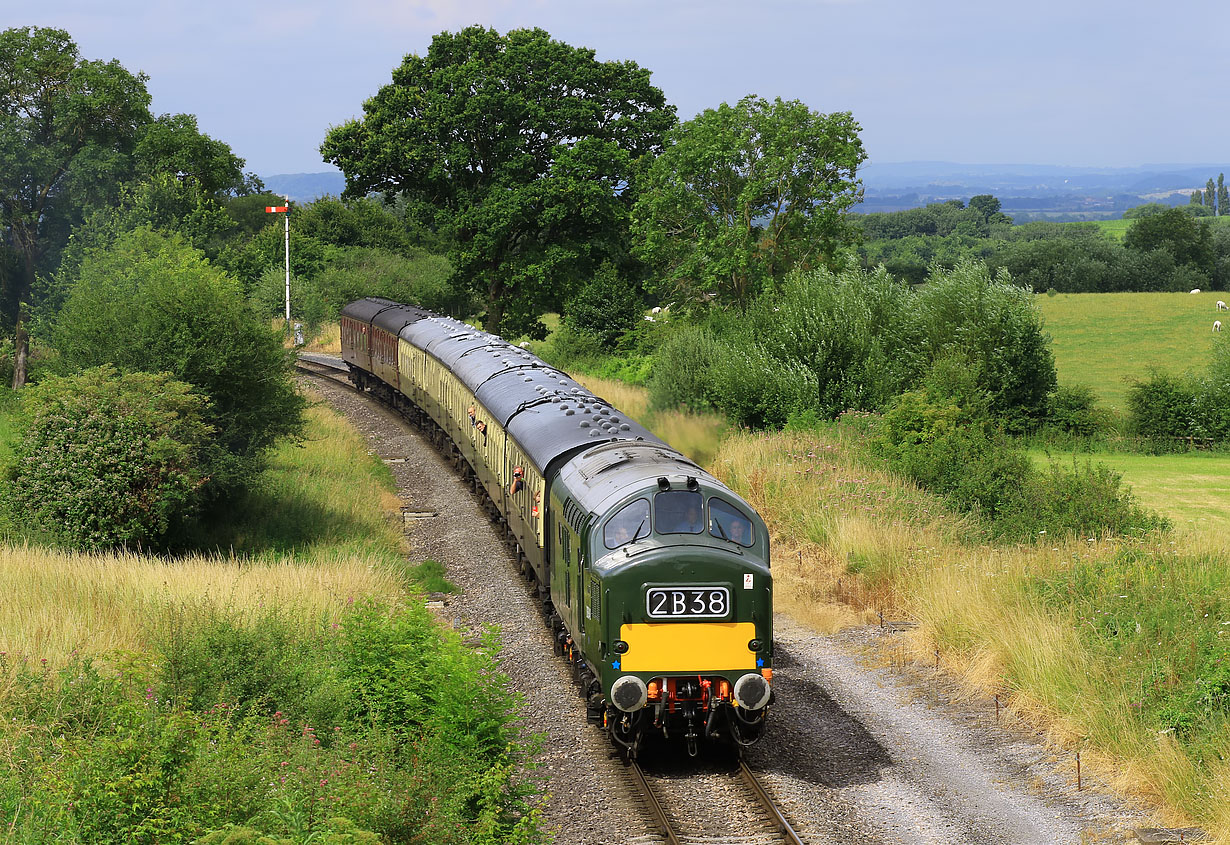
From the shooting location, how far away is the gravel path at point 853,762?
11.5 meters

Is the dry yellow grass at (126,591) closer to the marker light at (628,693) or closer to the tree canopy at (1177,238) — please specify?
the marker light at (628,693)

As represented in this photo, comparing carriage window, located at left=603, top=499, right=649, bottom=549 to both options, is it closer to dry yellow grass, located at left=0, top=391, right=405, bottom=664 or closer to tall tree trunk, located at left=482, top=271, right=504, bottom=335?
dry yellow grass, located at left=0, top=391, right=405, bottom=664

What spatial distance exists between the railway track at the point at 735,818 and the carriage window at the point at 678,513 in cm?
290

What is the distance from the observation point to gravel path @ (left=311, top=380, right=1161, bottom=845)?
11.5 metres

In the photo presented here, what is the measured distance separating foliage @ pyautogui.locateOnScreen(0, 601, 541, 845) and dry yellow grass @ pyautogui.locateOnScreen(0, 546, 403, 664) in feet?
2.38

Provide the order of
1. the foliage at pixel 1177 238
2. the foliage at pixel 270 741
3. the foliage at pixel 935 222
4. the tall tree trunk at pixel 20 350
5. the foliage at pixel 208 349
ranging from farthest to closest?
1. the foliage at pixel 935 222
2. the foliage at pixel 1177 238
3. the tall tree trunk at pixel 20 350
4. the foliage at pixel 208 349
5. the foliage at pixel 270 741

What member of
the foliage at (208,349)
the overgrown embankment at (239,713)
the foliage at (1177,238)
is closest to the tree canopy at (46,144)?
the foliage at (208,349)

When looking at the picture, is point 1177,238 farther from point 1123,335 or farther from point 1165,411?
point 1165,411

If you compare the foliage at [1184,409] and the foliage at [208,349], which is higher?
the foliage at [208,349]

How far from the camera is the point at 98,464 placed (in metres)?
20.2

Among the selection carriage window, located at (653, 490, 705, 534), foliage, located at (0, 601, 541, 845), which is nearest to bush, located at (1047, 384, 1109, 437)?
carriage window, located at (653, 490, 705, 534)

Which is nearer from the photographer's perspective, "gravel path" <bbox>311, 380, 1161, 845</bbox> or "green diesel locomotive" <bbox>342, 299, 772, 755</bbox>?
"gravel path" <bbox>311, 380, 1161, 845</bbox>

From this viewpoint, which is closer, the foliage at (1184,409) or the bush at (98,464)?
the bush at (98,464)

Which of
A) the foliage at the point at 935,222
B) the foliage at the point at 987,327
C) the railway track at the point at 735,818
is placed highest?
the foliage at the point at 935,222
